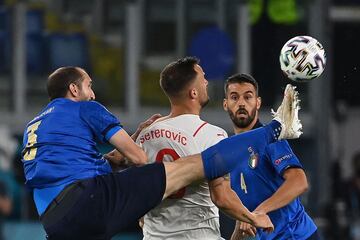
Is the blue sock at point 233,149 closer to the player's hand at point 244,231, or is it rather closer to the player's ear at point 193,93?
the player's ear at point 193,93

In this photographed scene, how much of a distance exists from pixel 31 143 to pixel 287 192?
5.80 ft

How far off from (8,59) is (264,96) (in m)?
3.29

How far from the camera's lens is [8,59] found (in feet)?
53.9

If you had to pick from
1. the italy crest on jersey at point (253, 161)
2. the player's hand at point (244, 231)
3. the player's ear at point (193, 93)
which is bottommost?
the player's hand at point (244, 231)

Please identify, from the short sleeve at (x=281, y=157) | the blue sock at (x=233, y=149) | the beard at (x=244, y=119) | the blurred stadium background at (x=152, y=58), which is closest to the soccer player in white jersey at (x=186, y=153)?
the blue sock at (x=233, y=149)

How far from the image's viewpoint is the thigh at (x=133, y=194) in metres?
8.73

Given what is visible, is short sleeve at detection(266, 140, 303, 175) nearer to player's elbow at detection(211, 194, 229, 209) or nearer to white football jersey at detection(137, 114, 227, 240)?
white football jersey at detection(137, 114, 227, 240)

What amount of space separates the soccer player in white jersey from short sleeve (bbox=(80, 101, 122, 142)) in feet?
0.99

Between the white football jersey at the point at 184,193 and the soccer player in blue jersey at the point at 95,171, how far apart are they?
5.4 inches

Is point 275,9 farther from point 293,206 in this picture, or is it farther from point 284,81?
point 293,206

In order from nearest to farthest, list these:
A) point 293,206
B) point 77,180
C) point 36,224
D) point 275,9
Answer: point 77,180 → point 293,206 → point 36,224 → point 275,9

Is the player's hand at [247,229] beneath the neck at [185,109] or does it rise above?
beneath

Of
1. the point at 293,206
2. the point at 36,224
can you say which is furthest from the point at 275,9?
the point at 293,206

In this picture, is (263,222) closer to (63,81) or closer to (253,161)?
(253,161)
